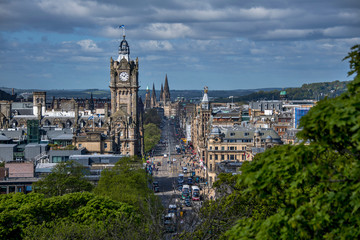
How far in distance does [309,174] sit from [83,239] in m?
31.8

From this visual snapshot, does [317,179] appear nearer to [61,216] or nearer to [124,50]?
[61,216]

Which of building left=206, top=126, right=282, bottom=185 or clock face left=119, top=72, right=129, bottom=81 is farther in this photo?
clock face left=119, top=72, right=129, bottom=81

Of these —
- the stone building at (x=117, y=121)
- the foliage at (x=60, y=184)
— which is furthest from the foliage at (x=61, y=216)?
the stone building at (x=117, y=121)

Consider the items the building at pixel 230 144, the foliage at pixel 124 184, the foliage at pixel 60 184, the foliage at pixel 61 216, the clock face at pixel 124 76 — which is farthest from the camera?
the clock face at pixel 124 76

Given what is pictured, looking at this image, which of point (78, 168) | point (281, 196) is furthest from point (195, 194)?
point (281, 196)

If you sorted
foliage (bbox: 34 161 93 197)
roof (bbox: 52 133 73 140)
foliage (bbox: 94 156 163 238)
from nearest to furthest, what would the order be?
foliage (bbox: 94 156 163 238) → foliage (bbox: 34 161 93 197) → roof (bbox: 52 133 73 140)

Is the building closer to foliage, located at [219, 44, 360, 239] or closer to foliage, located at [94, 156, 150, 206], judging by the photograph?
foliage, located at [94, 156, 150, 206]

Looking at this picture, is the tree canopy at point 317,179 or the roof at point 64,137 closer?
the tree canopy at point 317,179

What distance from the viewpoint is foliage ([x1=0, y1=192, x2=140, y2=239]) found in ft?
178

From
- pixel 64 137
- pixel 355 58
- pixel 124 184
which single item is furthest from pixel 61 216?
pixel 64 137

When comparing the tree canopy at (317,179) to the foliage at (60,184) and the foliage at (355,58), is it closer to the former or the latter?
the foliage at (355,58)

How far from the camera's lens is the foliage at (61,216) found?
178 ft

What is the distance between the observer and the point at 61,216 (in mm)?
64250

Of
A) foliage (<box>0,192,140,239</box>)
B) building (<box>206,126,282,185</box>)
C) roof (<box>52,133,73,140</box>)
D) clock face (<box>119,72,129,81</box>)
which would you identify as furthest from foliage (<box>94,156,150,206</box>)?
clock face (<box>119,72,129,81</box>)
